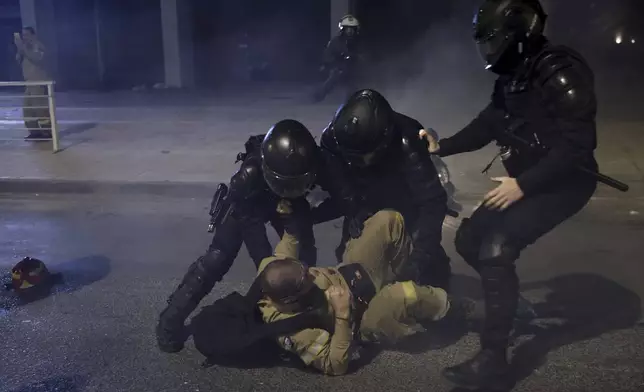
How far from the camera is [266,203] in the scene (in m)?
3.83

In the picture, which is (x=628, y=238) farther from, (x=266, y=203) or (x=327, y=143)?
(x=266, y=203)

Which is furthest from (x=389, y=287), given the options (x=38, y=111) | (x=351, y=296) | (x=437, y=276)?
(x=38, y=111)

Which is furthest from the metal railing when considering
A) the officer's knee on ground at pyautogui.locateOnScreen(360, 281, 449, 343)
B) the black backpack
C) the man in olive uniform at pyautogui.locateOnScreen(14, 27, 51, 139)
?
the officer's knee on ground at pyautogui.locateOnScreen(360, 281, 449, 343)

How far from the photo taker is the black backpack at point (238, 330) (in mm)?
3408

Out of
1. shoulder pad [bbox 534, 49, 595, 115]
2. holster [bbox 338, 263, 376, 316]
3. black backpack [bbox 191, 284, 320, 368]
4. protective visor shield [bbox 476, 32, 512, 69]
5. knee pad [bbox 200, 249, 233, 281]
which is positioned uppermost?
protective visor shield [bbox 476, 32, 512, 69]

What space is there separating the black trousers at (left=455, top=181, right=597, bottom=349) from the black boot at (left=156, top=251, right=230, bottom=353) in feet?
4.64

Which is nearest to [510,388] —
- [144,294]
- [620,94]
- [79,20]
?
[144,294]

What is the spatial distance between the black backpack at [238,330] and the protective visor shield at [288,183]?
0.57 m

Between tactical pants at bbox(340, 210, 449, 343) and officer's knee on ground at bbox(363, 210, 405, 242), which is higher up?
officer's knee on ground at bbox(363, 210, 405, 242)

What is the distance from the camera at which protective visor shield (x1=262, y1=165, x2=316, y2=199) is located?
11.7 feet

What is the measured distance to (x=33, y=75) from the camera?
34.7 ft

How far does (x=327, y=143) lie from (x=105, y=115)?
33.9 ft

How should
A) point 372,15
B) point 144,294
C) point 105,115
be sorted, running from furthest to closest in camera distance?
point 372,15, point 105,115, point 144,294

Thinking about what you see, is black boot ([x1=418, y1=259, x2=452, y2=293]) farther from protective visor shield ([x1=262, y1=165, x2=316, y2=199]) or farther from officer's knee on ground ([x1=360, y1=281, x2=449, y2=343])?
protective visor shield ([x1=262, y1=165, x2=316, y2=199])
